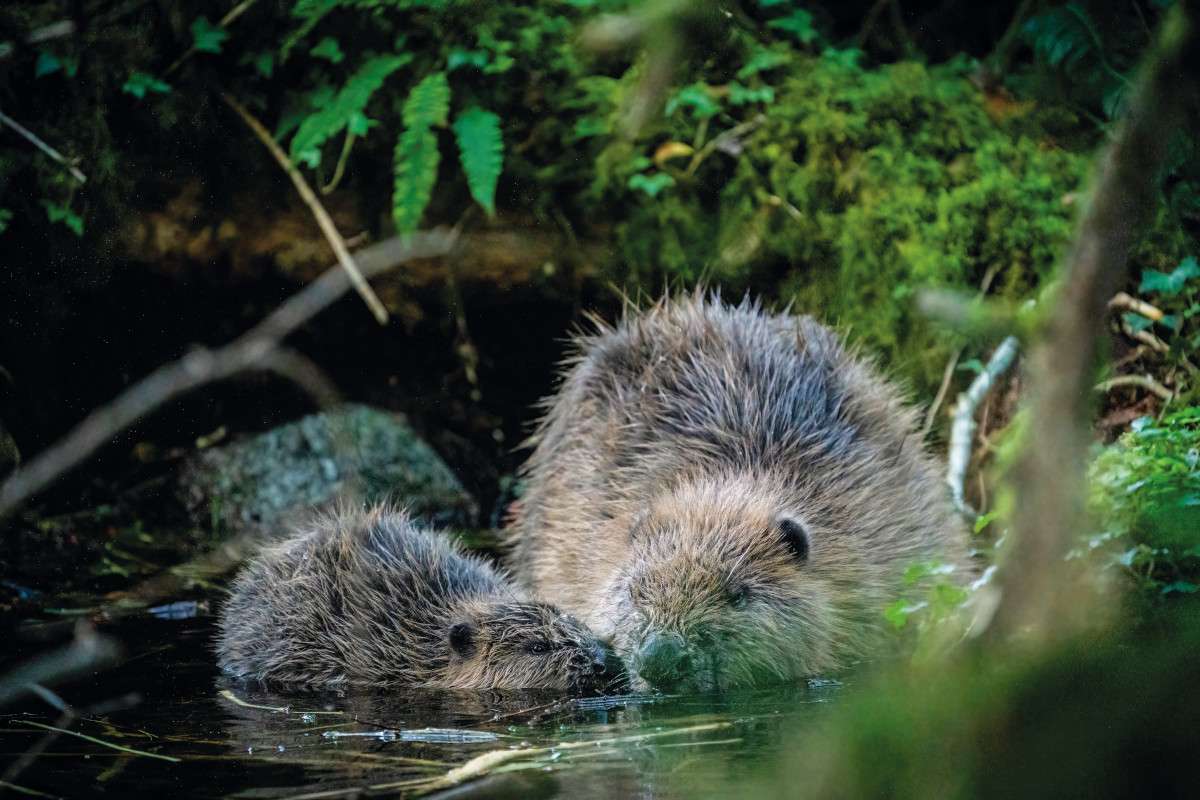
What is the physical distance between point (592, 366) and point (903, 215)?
1.95m

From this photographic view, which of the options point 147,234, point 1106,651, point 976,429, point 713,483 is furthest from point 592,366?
point 1106,651

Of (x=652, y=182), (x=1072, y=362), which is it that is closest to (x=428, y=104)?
(x=652, y=182)

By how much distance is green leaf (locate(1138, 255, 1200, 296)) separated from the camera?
17.9 ft

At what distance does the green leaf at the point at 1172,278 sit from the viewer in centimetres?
546

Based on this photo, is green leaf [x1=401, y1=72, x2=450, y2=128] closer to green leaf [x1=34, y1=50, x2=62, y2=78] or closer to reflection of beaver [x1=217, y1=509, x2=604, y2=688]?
green leaf [x1=34, y1=50, x2=62, y2=78]

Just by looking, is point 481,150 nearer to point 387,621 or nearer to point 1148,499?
point 387,621

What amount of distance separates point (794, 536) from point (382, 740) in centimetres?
188

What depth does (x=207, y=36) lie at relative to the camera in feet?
23.3

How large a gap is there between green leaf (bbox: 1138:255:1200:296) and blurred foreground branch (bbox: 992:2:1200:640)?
429cm

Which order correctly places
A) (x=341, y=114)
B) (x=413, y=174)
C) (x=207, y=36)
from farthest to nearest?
(x=207, y=36), (x=341, y=114), (x=413, y=174)

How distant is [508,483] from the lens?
26.3 feet

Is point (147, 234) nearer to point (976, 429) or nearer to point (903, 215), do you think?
point (903, 215)

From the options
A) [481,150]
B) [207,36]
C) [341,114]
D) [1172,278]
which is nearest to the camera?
[1172,278]

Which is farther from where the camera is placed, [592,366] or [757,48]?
[757,48]
